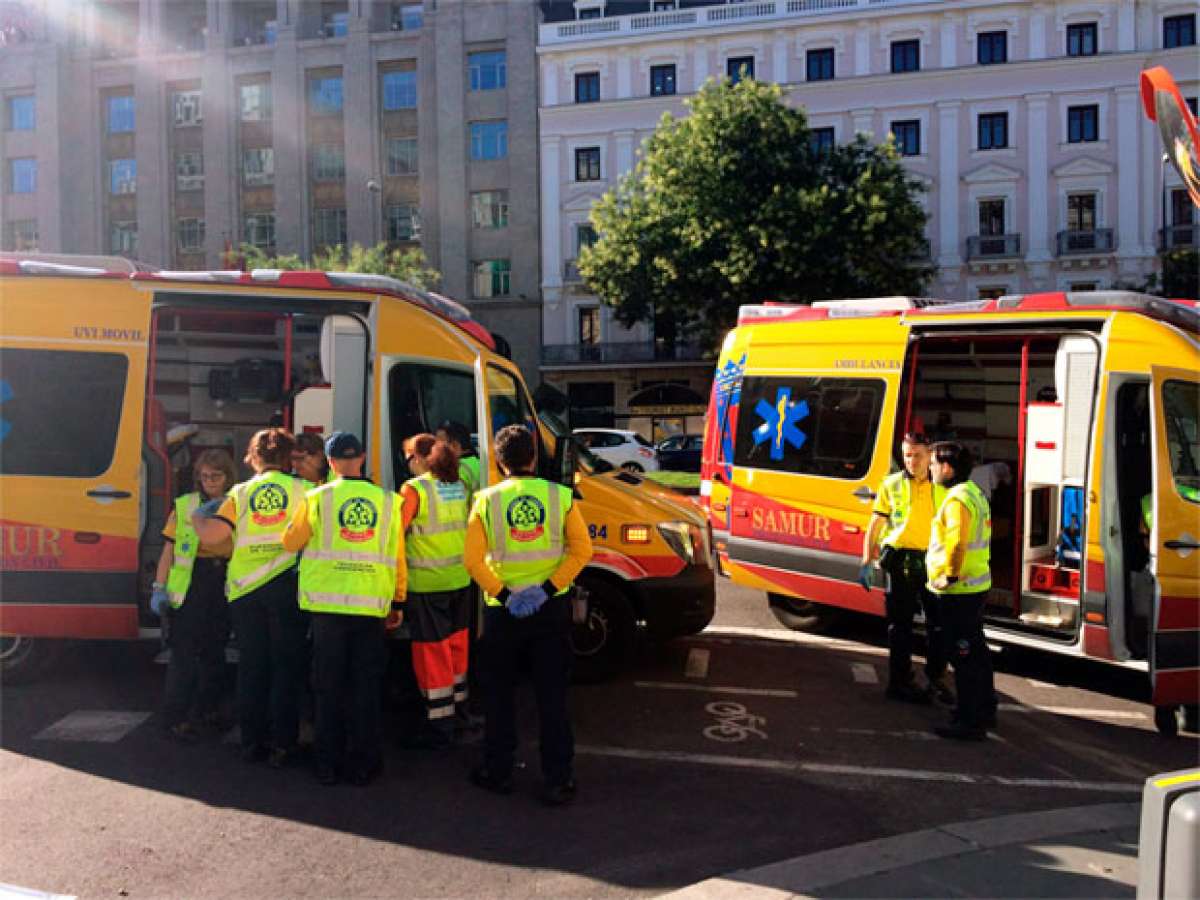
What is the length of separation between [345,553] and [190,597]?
1.22 meters

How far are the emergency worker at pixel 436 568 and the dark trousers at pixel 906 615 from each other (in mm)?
2794

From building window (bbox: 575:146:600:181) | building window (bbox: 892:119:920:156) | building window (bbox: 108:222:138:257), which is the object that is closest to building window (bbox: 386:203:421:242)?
building window (bbox: 575:146:600:181)

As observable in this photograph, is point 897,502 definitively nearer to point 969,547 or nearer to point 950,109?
point 969,547

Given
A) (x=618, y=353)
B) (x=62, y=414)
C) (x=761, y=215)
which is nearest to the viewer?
(x=62, y=414)

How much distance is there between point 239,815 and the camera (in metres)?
4.58

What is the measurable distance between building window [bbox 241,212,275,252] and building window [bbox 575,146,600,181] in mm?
13050

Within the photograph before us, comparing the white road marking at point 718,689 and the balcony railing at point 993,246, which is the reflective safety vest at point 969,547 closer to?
the white road marking at point 718,689

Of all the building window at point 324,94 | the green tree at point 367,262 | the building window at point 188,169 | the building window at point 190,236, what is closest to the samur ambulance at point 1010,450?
the green tree at point 367,262

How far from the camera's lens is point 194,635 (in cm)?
546

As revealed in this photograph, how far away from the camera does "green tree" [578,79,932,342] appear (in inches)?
1033

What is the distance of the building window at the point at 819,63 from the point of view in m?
36.0

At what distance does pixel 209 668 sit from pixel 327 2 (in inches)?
1657

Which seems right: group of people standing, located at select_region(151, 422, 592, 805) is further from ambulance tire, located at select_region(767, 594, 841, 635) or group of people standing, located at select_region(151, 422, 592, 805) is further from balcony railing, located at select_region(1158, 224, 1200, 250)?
balcony railing, located at select_region(1158, 224, 1200, 250)

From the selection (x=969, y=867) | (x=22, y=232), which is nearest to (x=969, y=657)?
(x=969, y=867)
